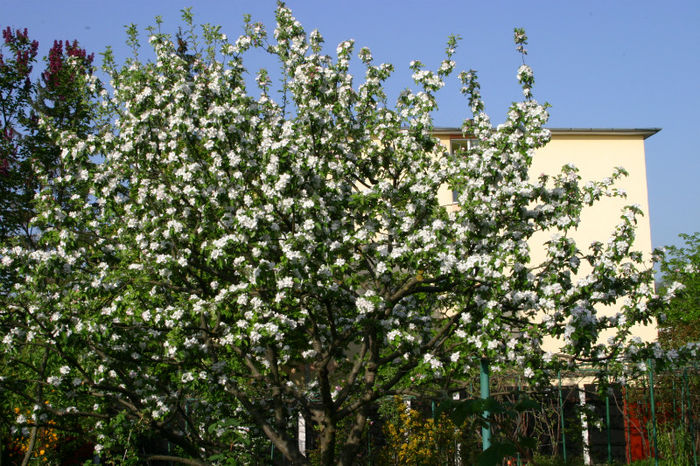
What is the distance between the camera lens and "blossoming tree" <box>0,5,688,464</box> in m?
7.86

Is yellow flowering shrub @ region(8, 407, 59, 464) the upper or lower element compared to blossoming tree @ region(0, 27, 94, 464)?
lower

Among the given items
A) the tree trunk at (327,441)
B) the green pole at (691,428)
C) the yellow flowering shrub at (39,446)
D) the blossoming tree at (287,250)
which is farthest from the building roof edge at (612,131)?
the yellow flowering shrub at (39,446)

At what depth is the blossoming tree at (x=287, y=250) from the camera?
786cm

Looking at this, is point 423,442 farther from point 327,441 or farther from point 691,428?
point 691,428

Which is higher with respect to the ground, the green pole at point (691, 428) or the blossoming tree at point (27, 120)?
the blossoming tree at point (27, 120)

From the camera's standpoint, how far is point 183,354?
25.9 ft

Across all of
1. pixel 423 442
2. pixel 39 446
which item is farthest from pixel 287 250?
pixel 39 446

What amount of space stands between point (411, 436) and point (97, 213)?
6485 millimetres

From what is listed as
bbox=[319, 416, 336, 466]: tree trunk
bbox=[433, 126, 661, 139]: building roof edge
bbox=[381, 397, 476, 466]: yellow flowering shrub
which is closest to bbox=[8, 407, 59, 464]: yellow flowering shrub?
bbox=[319, 416, 336, 466]: tree trunk

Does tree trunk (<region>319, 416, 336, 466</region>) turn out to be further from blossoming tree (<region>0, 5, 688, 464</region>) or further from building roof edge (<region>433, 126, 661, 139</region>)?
building roof edge (<region>433, 126, 661, 139</region>)

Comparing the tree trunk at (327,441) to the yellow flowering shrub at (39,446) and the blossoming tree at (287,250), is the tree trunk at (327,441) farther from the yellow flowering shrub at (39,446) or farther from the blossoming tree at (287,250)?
the yellow flowering shrub at (39,446)

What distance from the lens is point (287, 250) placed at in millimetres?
7535

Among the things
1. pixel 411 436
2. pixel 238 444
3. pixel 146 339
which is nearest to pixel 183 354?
pixel 146 339

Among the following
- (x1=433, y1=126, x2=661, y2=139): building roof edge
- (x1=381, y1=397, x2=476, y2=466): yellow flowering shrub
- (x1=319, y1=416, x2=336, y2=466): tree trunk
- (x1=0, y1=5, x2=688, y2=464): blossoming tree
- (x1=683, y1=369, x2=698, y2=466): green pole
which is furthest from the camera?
(x1=433, y1=126, x2=661, y2=139): building roof edge
